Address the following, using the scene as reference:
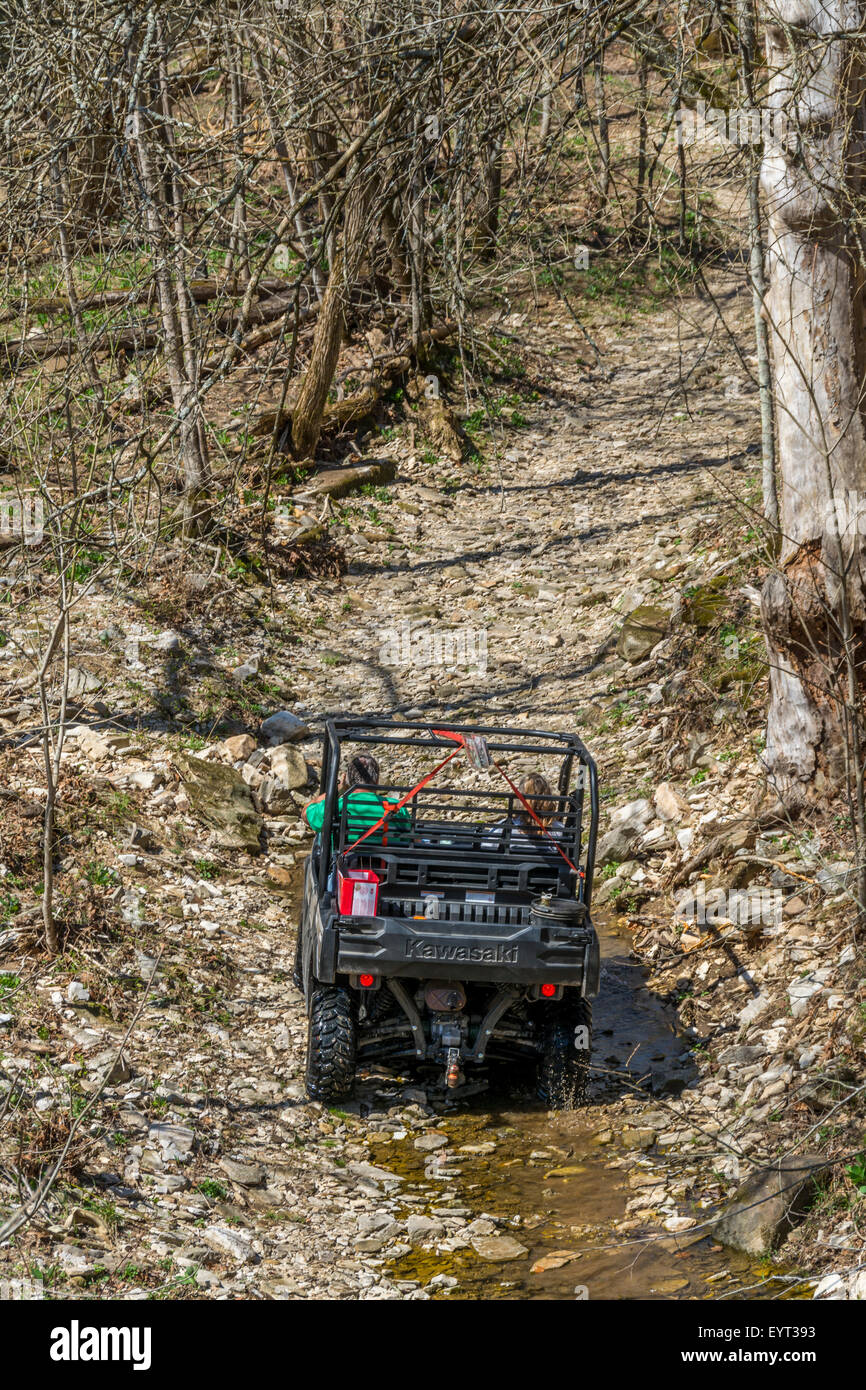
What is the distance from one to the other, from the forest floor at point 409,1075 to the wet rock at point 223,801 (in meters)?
0.09

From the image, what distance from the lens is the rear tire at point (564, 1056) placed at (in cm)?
668

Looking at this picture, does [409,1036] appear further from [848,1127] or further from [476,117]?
[476,117]

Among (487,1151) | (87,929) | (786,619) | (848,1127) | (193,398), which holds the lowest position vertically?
(487,1151)

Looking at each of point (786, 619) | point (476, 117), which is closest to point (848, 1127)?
point (786, 619)

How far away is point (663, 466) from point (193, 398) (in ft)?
32.4

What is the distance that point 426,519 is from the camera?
15562mm

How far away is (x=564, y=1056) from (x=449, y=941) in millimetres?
1010

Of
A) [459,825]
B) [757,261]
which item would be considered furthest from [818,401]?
[459,825]

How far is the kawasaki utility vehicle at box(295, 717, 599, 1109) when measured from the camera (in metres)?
6.25

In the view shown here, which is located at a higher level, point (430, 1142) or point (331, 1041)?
point (331, 1041)

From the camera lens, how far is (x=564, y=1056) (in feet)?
22.0

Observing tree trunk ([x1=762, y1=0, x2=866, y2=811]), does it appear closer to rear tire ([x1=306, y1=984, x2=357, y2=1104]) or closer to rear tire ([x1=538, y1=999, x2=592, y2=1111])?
rear tire ([x1=538, y1=999, x2=592, y2=1111])

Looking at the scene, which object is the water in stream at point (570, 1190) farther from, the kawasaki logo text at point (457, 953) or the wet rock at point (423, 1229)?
the kawasaki logo text at point (457, 953)

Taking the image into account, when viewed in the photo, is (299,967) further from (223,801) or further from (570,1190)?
(223,801)
